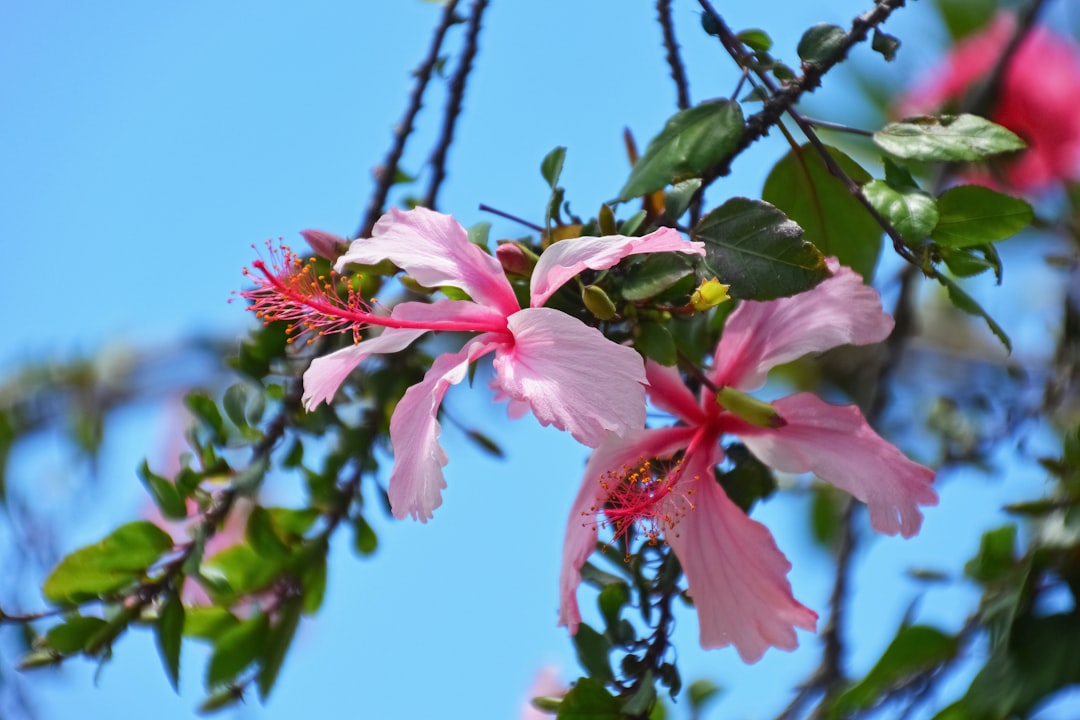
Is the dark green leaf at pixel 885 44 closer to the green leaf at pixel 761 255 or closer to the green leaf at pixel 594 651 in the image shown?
the green leaf at pixel 761 255

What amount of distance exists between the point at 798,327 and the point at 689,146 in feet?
0.46

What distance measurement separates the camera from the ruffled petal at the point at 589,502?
2.39 feet

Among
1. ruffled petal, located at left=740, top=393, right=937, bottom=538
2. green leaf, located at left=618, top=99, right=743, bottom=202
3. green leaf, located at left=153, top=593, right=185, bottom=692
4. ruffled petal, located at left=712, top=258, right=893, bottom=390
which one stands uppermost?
green leaf, located at left=618, top=99, right=743, bottom=202

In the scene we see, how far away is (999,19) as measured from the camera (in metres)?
2.15

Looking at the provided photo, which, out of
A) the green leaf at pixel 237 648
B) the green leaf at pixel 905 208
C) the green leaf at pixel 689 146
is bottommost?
the green leaf at pixel 237 648

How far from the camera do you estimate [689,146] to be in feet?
2.46

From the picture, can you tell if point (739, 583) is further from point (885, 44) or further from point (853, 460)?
point (885, 44)

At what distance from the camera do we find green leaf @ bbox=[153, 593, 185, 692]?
2.91 feet

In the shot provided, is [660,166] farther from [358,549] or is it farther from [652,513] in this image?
[358,549]

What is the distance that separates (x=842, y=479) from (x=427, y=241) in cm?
30

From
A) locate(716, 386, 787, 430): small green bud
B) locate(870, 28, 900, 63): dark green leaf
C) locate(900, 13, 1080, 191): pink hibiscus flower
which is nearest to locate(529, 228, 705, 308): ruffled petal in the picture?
locate(716, 386, 787, 430): small green bud

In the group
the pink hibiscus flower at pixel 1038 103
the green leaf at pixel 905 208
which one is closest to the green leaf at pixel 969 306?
the green leaf at pixel 905 208

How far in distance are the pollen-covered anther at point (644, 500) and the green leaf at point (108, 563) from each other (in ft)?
1.36

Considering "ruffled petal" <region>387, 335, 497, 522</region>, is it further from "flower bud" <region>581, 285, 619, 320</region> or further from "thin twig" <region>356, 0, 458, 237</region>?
"thin twig" <region>356, 0, 458, 237</region>
